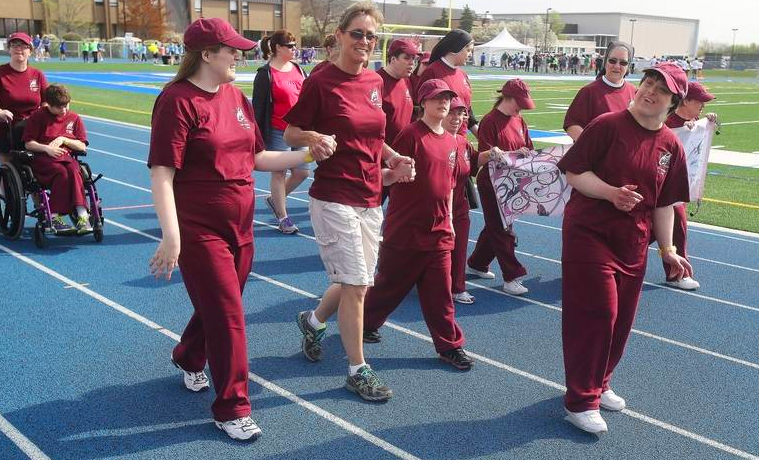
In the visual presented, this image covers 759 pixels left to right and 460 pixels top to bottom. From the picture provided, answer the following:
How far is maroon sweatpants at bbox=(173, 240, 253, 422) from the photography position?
3.54 metres

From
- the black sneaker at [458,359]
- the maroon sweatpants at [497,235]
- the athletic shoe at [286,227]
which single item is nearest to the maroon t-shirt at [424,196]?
the black sneaker at [458,359]

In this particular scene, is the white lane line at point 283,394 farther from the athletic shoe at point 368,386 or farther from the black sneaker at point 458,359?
the black sneaker at point 458,359

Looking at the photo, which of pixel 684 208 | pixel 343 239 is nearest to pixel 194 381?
pixel 343 239

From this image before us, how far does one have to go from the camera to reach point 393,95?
19.2ft

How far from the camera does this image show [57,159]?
285 inches

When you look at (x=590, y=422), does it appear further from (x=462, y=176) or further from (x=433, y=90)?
(x=462, y=176)

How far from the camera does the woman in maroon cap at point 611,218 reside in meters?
3.72

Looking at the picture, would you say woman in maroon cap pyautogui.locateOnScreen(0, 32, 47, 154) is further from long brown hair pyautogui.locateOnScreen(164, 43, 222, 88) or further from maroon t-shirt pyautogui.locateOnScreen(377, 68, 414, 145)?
long brown hair pyautogui.locateOnScreen(164, 43, 222, 88)

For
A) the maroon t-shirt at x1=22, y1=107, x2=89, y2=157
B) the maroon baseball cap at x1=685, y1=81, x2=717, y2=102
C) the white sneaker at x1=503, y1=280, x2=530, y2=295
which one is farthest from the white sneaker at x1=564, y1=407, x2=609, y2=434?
the maroon t-shirt at x1=22, y1=107, x2=89, y2=157

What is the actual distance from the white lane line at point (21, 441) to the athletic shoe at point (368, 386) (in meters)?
1.62

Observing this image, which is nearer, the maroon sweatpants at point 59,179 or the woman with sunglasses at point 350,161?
the woman with sunglasses at point 350,161

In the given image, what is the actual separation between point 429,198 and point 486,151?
5.64 ft

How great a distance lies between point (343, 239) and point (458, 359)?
1225 mm

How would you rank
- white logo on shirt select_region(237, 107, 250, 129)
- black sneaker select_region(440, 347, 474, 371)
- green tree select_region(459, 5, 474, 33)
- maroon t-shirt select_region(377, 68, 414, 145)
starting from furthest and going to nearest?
green tree select_region(459, 5, 474, 33), maroon t-shirt select_region(377, 68, 414, 145), black sneaker select_region(440, 347, 474, 371), white logo on shirt select_region(237, 107, 250, 129)
